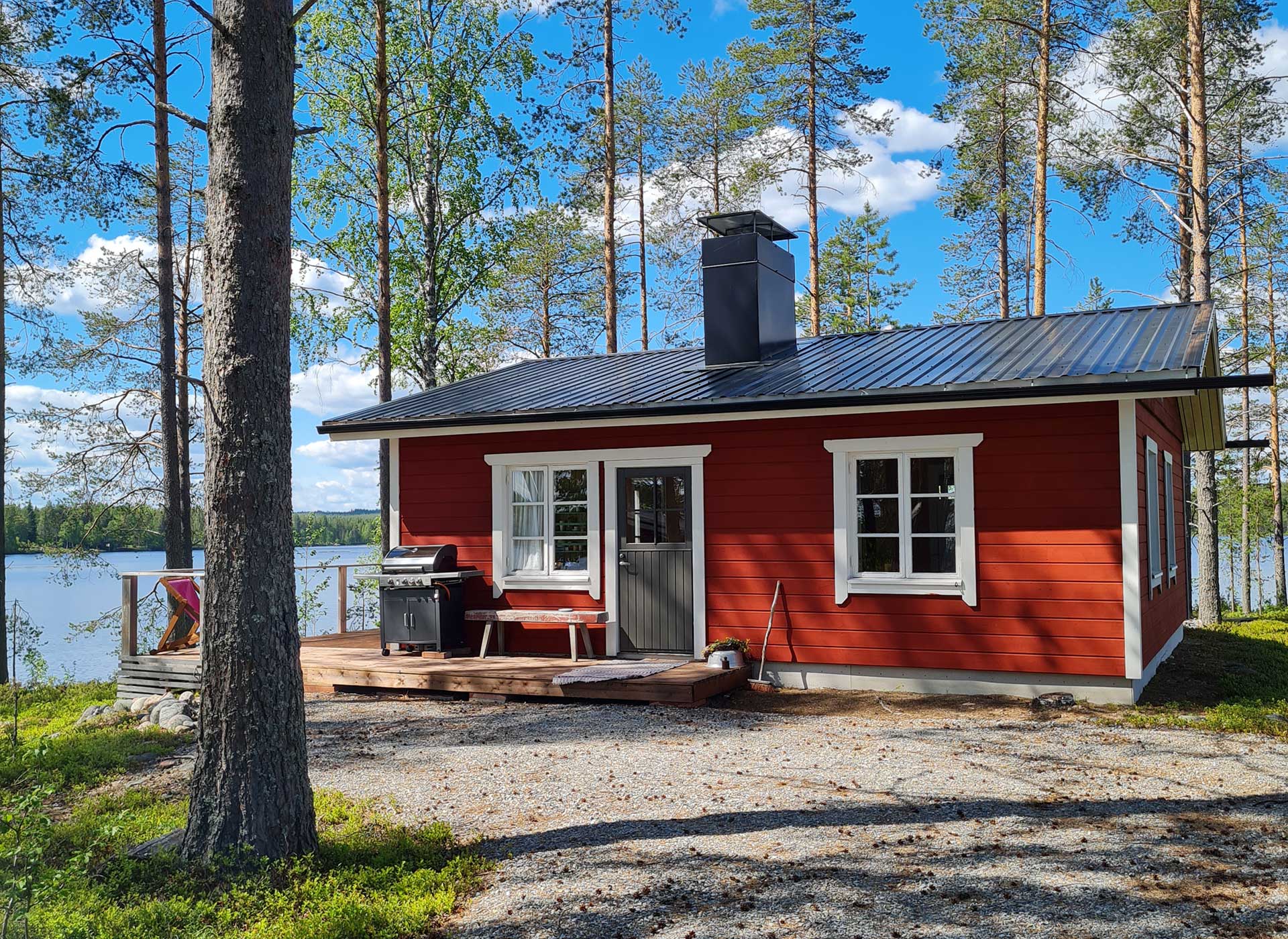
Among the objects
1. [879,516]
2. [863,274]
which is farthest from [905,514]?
[863,274]

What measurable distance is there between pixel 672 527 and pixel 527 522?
1.68m

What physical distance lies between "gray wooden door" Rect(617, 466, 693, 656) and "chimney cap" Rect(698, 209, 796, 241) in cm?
311

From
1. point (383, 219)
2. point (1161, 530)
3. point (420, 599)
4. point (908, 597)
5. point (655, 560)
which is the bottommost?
point (420, 599)

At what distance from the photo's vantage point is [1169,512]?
452 inches

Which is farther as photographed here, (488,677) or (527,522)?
(527,522)

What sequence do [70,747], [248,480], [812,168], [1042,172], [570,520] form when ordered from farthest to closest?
[812,168] < [1042,172] < [570,520] < [70,747] < [248,480]

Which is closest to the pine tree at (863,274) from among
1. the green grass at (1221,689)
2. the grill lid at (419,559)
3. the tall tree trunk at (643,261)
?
the tall tree trunk at (643,261)

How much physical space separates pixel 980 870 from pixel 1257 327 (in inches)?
928

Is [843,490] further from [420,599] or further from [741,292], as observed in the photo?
[420,599]

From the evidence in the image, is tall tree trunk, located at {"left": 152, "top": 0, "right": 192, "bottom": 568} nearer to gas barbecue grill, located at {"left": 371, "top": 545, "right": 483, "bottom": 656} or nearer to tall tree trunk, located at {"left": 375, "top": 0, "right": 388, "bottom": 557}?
tall tree trunk, located at {"left": 375, "top": 0, "right": 388, "bottom": 557}

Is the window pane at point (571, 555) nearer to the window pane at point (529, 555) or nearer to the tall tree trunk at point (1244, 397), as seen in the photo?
the window pane at point (529, 555)

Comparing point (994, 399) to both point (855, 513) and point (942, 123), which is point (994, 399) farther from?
point (942, 123)

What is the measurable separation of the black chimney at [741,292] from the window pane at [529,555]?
2870mm

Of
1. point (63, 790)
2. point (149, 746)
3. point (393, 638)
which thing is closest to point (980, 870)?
point (63, 790)
